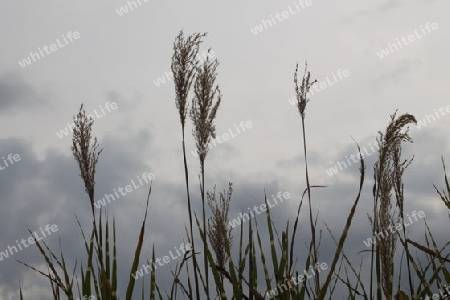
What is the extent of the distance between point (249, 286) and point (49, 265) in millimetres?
1270

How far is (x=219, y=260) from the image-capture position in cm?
495

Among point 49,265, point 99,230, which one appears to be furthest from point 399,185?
point 49,265

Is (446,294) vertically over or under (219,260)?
under

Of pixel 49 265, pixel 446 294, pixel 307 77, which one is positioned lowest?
pixel 446 294

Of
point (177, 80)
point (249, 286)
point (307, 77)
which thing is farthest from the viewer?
point (307, 77)

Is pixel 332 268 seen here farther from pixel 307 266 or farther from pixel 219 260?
pixel 219 260

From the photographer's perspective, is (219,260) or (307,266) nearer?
(307,266)

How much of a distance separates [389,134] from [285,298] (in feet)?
3.98

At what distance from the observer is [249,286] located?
10.7 ft

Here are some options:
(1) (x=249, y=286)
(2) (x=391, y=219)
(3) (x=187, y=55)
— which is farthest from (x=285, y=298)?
(3) (x=187, y=55)

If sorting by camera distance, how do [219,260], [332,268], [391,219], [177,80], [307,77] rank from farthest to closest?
1. [219,260]
2. [307,77]
3. [177,80]
4. [391,219]
5. [332,268]

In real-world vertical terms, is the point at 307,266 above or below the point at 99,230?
below

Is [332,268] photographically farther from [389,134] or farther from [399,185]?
[399,185]

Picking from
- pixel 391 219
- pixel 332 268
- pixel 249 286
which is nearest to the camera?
pixel 332 268
